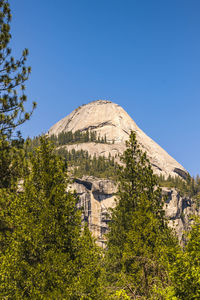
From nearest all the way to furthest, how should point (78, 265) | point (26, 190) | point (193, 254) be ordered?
point (193, 254) < point (78, 265) < point (26, 190)

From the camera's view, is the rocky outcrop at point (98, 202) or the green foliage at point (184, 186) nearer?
the rocky outcrop at point (98, 202)

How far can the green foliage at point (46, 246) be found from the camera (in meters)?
9.86

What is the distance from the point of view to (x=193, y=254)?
25.9 feet

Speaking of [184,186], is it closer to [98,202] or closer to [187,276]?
[98,202]

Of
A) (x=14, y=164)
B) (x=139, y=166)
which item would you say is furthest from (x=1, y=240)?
(x=139, y=166)

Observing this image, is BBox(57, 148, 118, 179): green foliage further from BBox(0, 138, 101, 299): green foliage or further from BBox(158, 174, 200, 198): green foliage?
BBox(0, 138, 101, 299): green foliage

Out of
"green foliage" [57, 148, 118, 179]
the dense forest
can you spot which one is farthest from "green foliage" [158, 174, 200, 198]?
the dense forest

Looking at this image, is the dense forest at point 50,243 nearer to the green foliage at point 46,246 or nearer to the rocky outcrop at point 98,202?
the green foliage at point 46,246

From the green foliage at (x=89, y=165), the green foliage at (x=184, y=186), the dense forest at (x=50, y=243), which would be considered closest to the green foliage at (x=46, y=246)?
the dense forest at (x=50, y=243)

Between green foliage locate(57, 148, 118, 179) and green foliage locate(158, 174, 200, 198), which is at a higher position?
green foliage locate(57, 148, 118, 179)

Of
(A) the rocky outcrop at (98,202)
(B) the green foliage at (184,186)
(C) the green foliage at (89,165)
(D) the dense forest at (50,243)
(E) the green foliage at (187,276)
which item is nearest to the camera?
(E) the green foliage at (187,276)

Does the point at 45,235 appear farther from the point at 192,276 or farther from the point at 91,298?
the point at 192,276

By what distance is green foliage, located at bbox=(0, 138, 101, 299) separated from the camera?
986 cm

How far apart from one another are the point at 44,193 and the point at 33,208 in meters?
0.89
